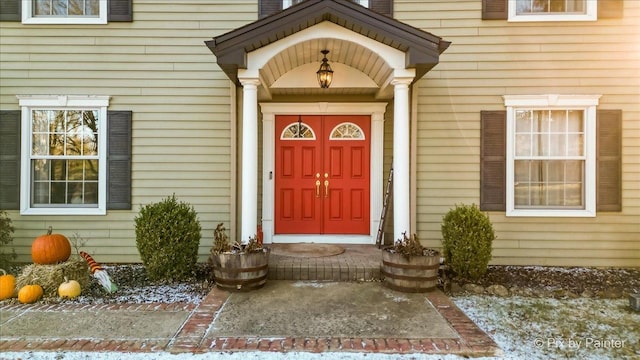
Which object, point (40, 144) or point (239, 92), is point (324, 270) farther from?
point (40, 144)

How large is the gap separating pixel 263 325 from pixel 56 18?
5.20 m

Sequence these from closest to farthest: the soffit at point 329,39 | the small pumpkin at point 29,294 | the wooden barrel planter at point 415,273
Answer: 1. the small pumpkin at point 29,294
2. the wooden barrel planter at point 415,273
3. the soffit at point 329,39

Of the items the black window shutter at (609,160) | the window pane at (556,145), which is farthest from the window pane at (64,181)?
the black window shutter at (609,160)

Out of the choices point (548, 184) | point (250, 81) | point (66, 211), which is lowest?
point (66, 211)

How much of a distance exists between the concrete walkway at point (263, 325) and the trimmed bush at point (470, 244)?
2.16 ft

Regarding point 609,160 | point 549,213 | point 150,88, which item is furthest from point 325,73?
point 609,160

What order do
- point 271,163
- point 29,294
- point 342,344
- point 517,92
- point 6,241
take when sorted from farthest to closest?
1. point 271,163
2. point 517,92
3. point 6,241
4. point 29,294
5. point 342,344

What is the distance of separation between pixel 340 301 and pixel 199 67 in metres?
3.77

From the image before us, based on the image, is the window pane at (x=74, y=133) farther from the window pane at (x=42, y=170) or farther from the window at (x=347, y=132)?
the window at (x=347, y=132)

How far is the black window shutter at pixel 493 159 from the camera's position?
5133mm

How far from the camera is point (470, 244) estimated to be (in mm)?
4312

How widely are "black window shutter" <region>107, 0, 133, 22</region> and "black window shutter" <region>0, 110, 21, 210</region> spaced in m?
1.91

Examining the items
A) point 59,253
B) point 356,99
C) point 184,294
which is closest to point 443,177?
point 356,99

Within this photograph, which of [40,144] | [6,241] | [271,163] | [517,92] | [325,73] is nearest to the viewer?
[325,73]
